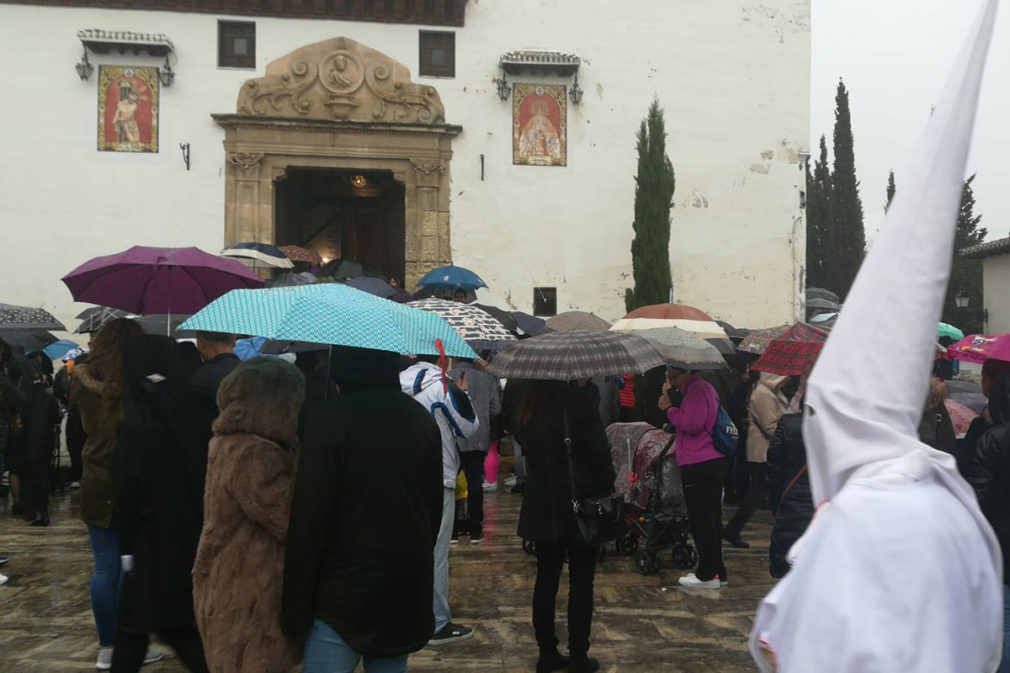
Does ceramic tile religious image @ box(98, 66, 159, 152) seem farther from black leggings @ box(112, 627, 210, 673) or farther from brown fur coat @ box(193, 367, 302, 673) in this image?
brown fur coat @ box(193, 367, 302, 673)

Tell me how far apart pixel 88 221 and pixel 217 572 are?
50.8 feet

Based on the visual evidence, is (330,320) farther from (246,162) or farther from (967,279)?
(967,279)

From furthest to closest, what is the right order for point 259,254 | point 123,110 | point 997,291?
point 997,291 < point 123,110 < point 259,254

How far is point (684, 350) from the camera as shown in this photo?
7590 mm

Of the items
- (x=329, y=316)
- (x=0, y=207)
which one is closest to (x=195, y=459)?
(x=329, y=316)

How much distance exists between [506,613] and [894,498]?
17.4ft

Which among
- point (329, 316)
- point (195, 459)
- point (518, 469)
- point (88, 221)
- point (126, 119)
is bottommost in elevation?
point (518, 469)

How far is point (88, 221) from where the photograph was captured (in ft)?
55.7

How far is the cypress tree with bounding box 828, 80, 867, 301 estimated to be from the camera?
1462 inches

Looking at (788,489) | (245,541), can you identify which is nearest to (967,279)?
(788,489)

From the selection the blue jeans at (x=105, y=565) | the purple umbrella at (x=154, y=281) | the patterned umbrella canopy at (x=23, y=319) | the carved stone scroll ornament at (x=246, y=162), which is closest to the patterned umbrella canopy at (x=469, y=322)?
the purple umbrella at (x=154, y=281)

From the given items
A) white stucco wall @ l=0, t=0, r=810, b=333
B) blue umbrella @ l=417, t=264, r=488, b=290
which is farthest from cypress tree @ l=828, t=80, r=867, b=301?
blue umbrella @ l=417, t=264, r=488, b=290

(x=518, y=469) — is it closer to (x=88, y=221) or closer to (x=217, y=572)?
(x=217, y=572)

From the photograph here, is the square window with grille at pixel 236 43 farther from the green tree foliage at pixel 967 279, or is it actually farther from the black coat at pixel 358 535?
the green tree foliage at pixel 967 279
